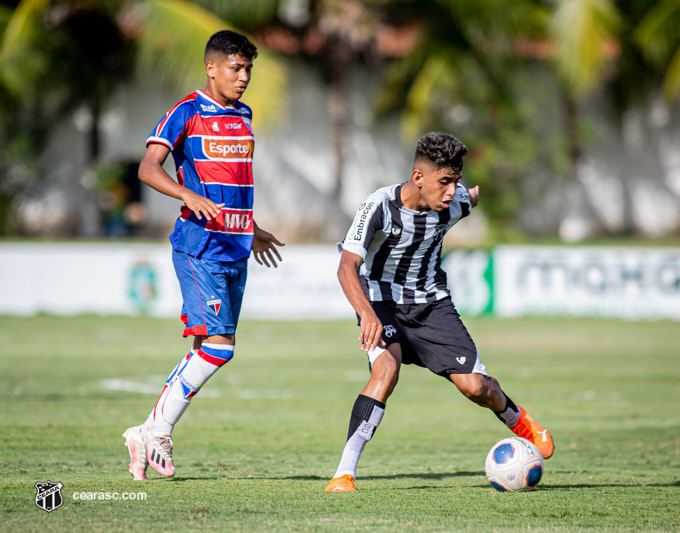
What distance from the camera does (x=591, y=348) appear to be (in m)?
14.1

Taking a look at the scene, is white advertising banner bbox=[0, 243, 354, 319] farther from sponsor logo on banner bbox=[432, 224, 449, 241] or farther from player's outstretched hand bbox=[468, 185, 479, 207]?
sponsor logo on banner bbox=[432, 224, 449, 241]

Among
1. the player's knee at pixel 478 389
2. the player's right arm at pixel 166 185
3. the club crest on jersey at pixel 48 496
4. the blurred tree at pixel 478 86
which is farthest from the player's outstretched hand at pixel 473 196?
the blurred tree at pixel 478 86

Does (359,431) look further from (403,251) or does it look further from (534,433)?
(534,433)

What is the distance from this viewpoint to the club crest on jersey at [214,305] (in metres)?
5.23

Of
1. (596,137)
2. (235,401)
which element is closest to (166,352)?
(235,401)

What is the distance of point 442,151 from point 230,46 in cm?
129

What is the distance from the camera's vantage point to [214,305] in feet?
17.2

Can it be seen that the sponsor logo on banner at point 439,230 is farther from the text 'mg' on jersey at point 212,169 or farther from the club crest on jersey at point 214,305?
the club crest on jersey at point 214,305

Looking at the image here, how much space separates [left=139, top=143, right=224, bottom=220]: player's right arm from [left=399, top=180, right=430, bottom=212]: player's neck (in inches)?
41.0

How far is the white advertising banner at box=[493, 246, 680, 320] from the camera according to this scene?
58.8ft

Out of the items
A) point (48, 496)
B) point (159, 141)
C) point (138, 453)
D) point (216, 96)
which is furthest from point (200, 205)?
point (48, 496)

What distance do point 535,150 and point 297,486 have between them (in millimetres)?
20542

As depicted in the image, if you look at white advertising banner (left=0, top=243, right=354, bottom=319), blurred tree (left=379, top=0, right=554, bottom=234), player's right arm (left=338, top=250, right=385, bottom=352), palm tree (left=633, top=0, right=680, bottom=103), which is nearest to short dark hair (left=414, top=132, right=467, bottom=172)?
player's right arm (left=338, top=250, right=385, bottom=352)

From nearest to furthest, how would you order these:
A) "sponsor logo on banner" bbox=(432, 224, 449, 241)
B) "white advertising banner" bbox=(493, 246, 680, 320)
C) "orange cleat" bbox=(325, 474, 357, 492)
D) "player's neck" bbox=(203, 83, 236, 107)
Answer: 1. "orange cleat" bbox=(325, 474, 357, 492)
2. "player's neck" bbox=(203, 83, 236, 107)
3. "sponsor logo on banner" bbox=(432, 224, 449, 241)
4. "white advertising banner" bbox=(493, 246, 680, 320)
